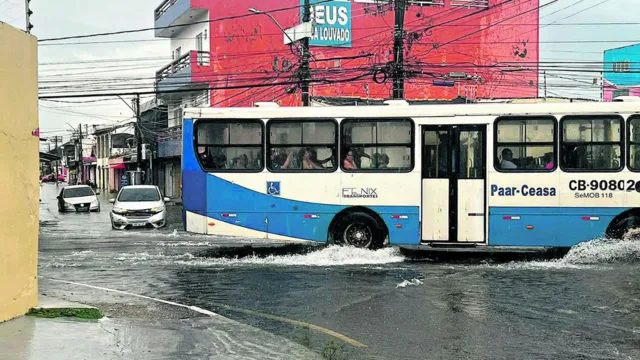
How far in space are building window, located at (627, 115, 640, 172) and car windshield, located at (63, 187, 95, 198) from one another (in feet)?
93.1

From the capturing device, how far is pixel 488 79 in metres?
44.3

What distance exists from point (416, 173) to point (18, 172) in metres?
8.21

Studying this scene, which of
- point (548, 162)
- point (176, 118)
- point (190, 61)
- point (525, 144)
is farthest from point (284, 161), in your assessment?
point (176, 118)

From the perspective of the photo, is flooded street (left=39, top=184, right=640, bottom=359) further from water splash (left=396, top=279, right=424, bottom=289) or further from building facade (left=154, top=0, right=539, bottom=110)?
building facade (left=154, top=0, right=539, bottom=110)

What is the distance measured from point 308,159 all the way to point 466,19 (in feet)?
107

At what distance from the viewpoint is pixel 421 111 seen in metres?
14.2

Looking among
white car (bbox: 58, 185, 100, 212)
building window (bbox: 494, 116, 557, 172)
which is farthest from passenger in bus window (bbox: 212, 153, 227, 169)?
white car (bbox: 58, 185, 100, 212)

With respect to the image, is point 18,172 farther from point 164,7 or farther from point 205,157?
point 164,7

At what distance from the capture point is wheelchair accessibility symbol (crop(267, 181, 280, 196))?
14.5 meters

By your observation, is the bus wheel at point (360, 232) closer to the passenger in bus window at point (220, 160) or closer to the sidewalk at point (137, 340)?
the passenger in bus window at point (220, 160)

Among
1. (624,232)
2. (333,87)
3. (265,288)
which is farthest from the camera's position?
(333,87)

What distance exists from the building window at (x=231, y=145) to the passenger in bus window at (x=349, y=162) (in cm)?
175

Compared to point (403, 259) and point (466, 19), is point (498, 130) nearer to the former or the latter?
point (403, 259)

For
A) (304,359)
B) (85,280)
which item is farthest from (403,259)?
(304,359)
